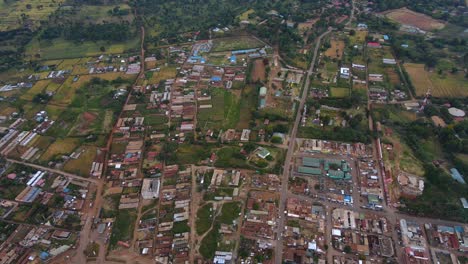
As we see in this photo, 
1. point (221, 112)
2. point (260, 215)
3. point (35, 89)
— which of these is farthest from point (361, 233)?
point (35, 89)

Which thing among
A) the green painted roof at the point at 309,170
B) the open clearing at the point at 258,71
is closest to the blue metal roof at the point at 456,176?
the green painted roof at the point at 309,170

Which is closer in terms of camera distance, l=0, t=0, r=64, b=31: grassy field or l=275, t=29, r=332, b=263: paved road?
l=275, t=29, r=332, b=263: paved road

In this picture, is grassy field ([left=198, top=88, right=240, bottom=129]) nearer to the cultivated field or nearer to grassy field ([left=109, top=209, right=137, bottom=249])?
grassy field ([left=109, top=209, right=137, bottom=249])

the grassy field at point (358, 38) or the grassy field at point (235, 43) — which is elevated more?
the grassy field at point (358, 38)

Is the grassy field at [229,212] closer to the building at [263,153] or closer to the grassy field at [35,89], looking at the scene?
the building at [263,153]

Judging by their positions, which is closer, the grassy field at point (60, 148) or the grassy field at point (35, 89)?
the grassy field at point (60, 148)

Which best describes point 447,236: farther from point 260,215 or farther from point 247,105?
point 247,105

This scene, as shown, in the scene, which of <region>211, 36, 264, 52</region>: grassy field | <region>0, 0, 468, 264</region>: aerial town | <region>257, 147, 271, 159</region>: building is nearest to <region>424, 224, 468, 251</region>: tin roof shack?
<region>0, 0, 468, 264</region>: aerial town
